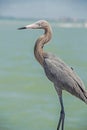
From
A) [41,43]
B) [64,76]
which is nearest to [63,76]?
[64,76]

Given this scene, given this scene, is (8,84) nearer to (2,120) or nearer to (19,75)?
(19,75)

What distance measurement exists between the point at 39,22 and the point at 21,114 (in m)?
3.37

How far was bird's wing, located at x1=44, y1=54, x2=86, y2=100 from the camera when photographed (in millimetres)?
5543

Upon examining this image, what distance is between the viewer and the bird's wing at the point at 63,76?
218 inches

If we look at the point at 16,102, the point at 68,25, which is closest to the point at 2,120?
the point at 16,102

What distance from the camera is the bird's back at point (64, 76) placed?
5.54 metres

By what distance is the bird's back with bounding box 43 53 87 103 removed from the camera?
18.2 ft

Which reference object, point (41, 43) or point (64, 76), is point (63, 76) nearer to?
point (64, 76)

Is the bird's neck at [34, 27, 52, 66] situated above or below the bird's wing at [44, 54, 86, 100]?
above

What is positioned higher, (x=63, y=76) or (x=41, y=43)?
(x=41, y=43)

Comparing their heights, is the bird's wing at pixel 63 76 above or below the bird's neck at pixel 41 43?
below

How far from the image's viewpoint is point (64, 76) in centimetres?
555

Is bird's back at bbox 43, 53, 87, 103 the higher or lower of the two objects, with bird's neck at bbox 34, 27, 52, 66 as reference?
lower

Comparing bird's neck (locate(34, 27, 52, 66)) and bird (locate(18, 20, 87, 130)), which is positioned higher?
bird's neck (locate(34, 27, 52, 66))
